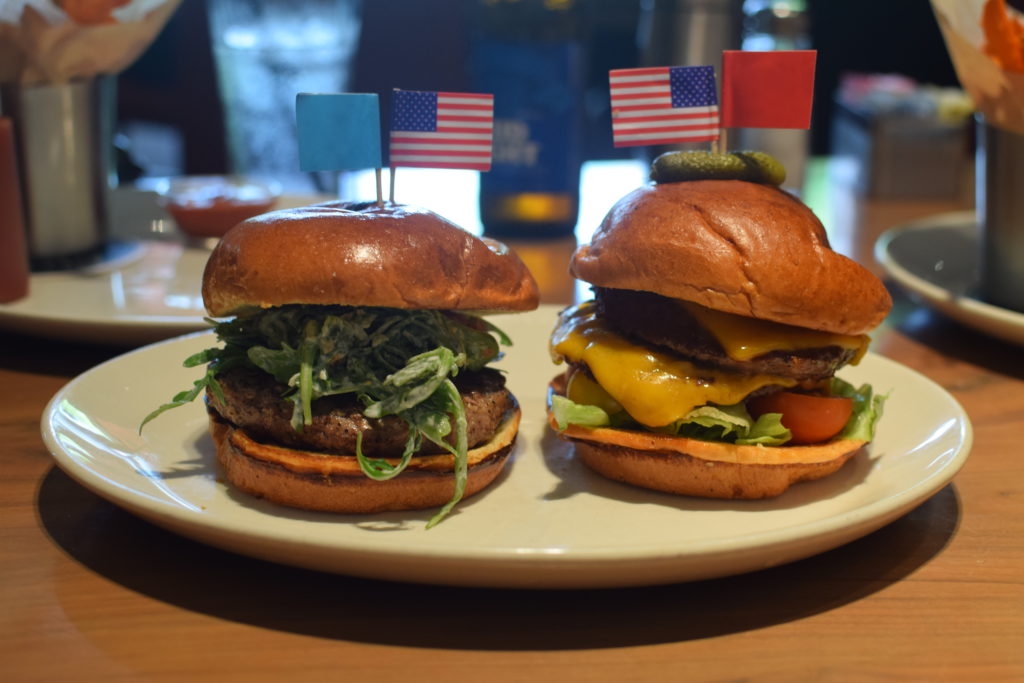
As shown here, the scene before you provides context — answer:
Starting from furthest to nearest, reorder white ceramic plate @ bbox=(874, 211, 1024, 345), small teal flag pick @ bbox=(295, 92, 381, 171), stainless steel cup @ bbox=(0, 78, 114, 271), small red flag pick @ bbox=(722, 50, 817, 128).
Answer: stainless steel cup @ bbox=(0, 78, 114, 271) → white ceramic plate @ bbox=(874, 211, 1024, 345) → small red flag pick @ bbox=(722, 50, 817, 128) → small teal flag pick @ bbox=(295, 92, 381, 171)

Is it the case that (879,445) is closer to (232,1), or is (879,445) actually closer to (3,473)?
(3,473)

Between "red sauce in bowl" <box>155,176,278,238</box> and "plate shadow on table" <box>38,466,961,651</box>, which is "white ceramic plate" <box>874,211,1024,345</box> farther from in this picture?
"red sauce in bowl" <box>155,176,278,238</box>

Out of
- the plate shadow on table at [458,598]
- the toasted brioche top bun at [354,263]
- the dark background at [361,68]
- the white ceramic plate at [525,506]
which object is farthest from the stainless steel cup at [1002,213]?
the dark background at [361,68]

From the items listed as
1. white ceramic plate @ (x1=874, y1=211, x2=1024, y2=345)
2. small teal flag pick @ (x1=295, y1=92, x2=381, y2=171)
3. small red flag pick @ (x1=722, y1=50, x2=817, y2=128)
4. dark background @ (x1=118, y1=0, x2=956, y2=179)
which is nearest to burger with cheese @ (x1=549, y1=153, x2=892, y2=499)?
Result: small red flag pick @ (x1=722, y1=50, x2=817, y2=128)

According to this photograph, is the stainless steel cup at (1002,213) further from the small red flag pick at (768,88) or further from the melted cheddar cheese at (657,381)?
the melted cheddar cheese at (657,381)

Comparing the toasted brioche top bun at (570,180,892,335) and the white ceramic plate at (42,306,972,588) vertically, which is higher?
the toasted brioche top bun at (570,180,892,335)

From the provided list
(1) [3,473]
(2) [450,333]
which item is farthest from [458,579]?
(1) [3,473]

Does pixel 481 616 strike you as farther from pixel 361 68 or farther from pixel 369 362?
pixel 361 68
